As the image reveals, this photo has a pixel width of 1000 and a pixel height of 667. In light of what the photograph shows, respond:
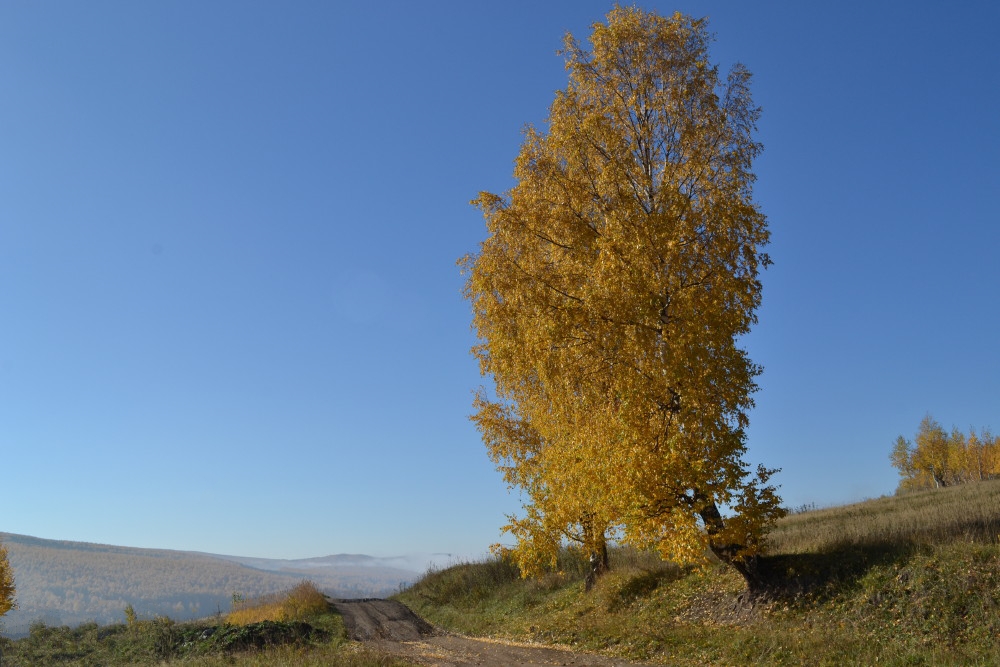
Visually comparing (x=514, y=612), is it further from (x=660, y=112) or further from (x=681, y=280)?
(x=660, y=112)

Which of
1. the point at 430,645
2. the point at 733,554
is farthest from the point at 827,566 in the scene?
the point at 430,645

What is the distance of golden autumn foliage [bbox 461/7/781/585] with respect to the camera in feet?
43.0

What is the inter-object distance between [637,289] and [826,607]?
25.0 ft

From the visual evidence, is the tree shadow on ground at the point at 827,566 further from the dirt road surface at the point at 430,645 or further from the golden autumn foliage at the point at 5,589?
the golden autumn foliage at the point at 5,589

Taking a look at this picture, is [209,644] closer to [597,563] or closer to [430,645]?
[430,645]

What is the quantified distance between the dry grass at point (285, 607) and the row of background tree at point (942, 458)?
68717 mm

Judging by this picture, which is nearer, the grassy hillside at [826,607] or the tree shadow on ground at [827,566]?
the grassy hillside at [826,607]

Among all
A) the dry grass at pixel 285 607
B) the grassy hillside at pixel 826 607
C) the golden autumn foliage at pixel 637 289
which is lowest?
the dry grass at pixel 285 607

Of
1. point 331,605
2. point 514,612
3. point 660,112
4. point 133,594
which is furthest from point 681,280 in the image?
point 133,594

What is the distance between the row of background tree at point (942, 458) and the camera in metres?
74.4

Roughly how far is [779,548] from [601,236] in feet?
33.2

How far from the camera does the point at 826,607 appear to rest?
42.4ft

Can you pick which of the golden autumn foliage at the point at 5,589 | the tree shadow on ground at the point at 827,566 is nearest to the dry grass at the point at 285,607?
the golden autumn foliage at the point at 5,589

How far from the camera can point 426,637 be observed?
68.0 feet
